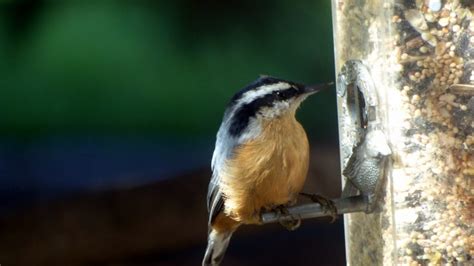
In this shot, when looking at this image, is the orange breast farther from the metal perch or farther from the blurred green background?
the blurred green background

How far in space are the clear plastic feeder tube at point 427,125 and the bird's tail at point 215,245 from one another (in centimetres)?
72

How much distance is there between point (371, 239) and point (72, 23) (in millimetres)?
1988

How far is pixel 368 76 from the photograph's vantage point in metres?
2.18

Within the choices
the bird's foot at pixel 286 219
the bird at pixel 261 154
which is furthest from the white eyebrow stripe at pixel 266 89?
the bird's foot at pixel 286 219

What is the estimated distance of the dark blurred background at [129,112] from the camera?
3.73m

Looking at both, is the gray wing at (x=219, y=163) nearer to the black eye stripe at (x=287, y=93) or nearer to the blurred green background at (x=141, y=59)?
the black eye stripe at (x=287, y=93)

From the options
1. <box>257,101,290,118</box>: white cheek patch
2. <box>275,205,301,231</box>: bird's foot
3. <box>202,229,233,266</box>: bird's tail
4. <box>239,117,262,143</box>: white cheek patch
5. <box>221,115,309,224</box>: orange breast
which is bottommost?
<box>202,229,233,266</box>: bird's tail

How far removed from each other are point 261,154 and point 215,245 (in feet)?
1.51

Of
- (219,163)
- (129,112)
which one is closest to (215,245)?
(219,163)

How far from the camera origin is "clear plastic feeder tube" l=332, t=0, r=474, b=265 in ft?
6.59

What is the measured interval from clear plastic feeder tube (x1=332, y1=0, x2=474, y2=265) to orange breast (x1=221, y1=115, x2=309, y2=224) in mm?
377

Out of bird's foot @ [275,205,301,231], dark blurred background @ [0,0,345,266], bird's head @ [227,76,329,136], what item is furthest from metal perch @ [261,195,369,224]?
dark blurred background @ [0,0,345,266]

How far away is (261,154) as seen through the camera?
243 cm

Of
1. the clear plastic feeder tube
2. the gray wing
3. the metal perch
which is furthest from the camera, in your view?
the gray wing
